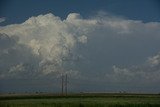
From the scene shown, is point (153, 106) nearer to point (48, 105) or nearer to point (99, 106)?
point (99, 106)

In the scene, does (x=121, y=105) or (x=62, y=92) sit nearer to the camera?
(x=121, y=105)

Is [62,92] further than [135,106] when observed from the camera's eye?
Yes

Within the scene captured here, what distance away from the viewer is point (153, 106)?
60.7m

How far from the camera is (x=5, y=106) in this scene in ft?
194

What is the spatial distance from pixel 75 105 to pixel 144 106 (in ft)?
37.9

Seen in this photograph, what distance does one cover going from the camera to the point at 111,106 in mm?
59250

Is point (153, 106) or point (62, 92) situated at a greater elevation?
point (62, 92)

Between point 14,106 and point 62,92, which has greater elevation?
point 62,92

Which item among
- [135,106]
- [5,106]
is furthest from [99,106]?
[5,106]

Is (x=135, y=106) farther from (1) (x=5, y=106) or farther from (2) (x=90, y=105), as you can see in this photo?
(1) (x=5, y=106)

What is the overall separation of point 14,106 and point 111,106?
52.0 feet

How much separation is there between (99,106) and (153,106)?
9.34m

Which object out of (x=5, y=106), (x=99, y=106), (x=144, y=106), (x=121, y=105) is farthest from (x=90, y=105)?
(x=5, y=106)

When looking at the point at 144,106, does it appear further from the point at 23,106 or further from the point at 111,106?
the point at 23,106
